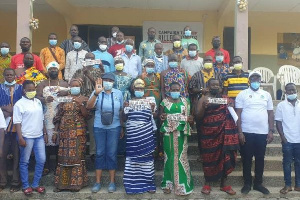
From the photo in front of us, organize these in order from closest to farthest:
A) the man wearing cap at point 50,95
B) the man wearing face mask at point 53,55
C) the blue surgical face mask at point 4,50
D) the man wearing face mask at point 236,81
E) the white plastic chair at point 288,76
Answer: the man wearing cap at point 50,95
the man wearing face mask at point 236,81
the blue surgical face mask at point 4,50
the man wearing face mask at point 53,55
the white plastic chair at point 288,76

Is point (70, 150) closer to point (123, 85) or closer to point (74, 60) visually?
point (123, 85)

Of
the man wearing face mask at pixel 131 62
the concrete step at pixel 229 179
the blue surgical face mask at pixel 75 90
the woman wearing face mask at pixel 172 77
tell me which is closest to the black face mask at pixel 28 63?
the blue surgical face mask at pixel 75 90

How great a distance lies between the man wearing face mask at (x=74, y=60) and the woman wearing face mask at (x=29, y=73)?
591mm

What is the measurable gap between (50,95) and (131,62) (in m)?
1.61

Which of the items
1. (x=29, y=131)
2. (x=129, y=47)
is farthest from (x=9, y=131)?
(x=129, y=47)

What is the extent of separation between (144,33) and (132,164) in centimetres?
668

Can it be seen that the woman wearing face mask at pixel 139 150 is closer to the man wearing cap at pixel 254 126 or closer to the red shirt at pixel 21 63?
the man wearing cap at pixel 254 126

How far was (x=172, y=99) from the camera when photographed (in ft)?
17.4

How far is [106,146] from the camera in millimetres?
5270

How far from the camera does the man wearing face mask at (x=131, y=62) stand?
6.15m

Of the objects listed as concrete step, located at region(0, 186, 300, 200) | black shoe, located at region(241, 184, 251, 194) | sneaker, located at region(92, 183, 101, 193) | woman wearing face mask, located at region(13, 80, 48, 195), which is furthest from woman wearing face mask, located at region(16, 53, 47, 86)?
black shoe, located at region(241, 184, 251, 194)

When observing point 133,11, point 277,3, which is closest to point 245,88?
point 277,3

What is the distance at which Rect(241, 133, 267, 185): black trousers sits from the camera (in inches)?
202

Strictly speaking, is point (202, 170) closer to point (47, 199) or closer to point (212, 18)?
point (47, 199)
